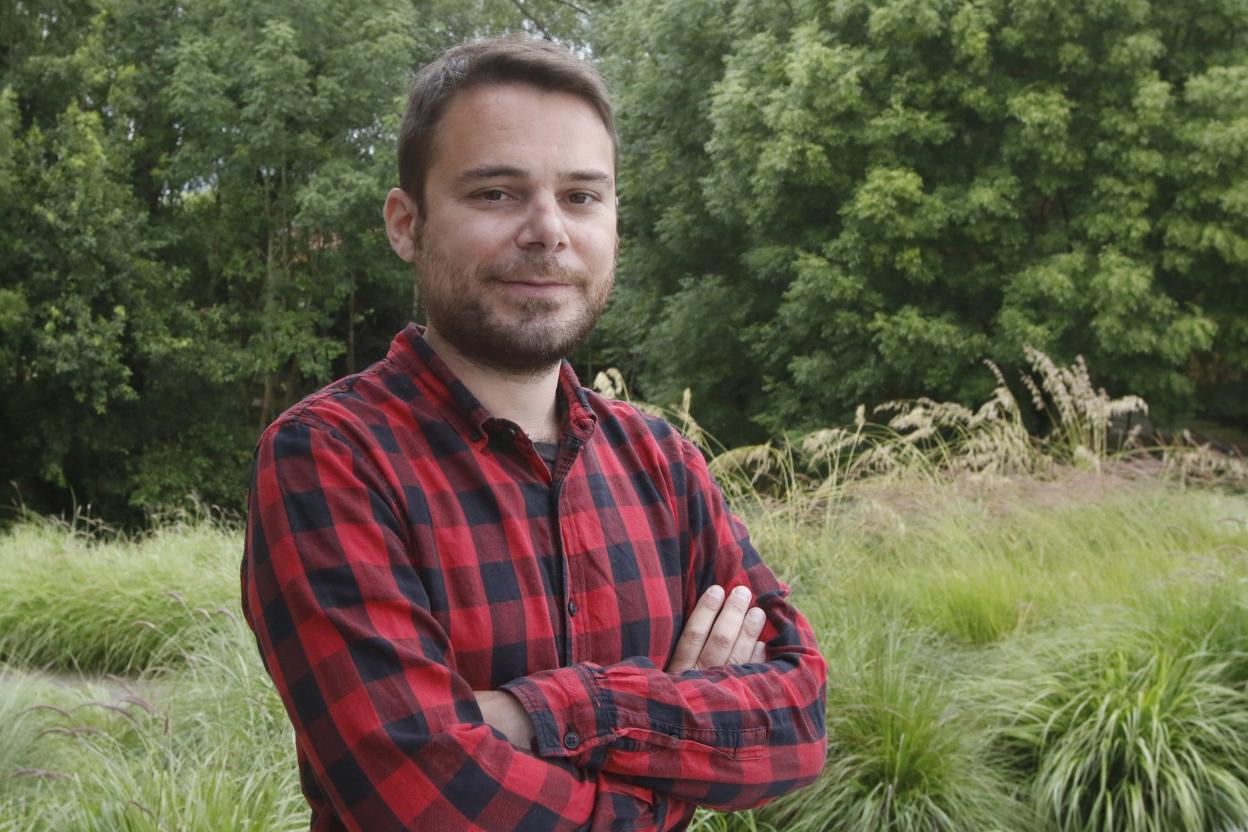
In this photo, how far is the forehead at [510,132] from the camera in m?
1.65

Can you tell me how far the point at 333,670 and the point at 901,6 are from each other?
15.6 meters

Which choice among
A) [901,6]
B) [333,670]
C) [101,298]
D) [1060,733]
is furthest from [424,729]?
[101,298]

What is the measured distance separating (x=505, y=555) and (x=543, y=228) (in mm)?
429

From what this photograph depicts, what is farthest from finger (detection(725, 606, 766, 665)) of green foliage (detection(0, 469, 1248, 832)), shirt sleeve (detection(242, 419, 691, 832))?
green foliage (detection(0, 469, 1248, 832))

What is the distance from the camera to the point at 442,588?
4.99 feet

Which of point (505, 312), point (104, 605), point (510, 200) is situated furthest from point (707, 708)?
point (104, 605)

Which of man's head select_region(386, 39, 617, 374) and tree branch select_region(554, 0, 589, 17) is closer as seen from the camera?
man's head select_region(386, 39, 617, 374)

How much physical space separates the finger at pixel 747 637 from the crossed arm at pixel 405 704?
6.9 inches

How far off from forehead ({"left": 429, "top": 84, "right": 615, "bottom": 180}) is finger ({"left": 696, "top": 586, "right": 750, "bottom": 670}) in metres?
0.68

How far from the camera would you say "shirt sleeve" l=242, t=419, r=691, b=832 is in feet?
4.68

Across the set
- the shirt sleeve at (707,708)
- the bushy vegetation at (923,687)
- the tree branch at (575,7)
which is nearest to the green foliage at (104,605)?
the bushy vegetation at (923,687)

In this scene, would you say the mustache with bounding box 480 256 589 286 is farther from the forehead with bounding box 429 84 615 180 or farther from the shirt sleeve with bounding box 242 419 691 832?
the shirt sleeve with bounding box 242 419 691 832

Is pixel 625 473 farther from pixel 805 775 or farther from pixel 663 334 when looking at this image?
pixel 663 334

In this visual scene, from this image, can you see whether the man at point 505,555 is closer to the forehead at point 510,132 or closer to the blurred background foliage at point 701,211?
the forehead at point 510,132
